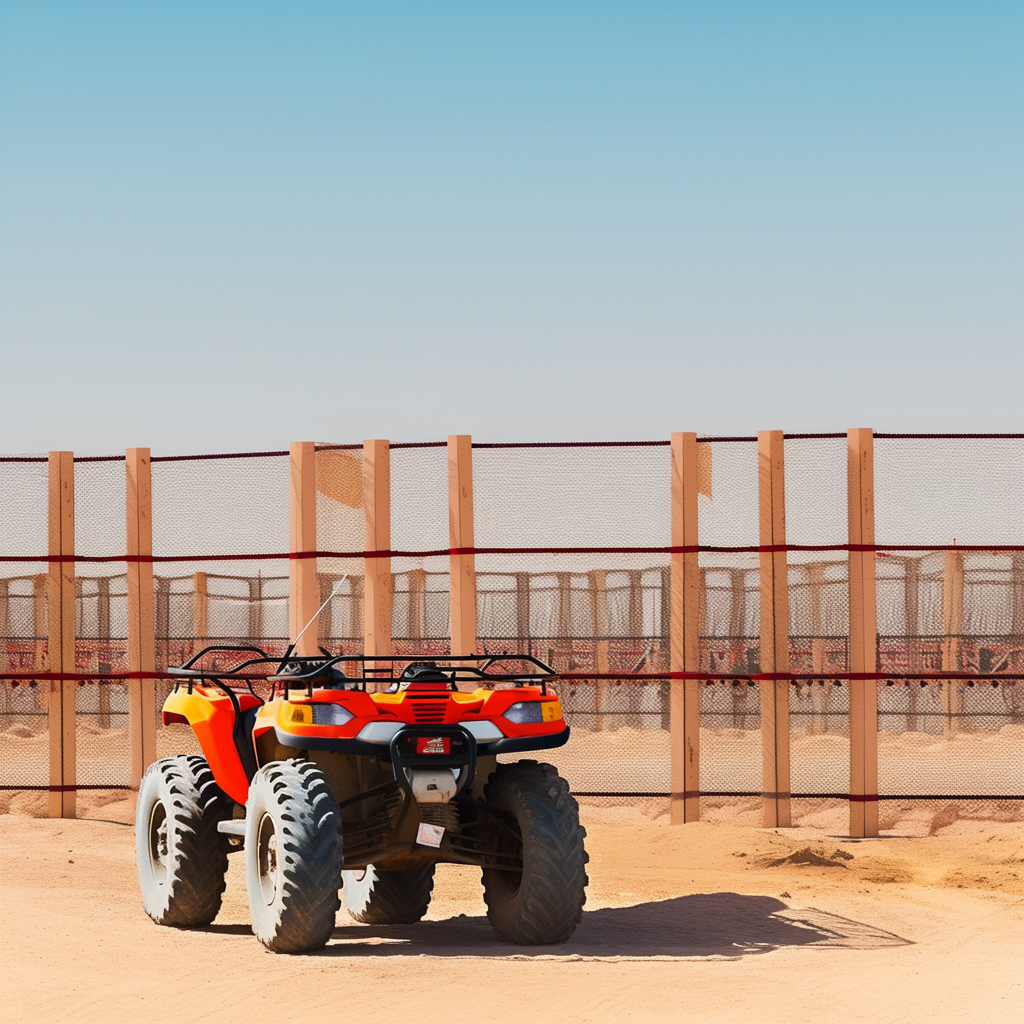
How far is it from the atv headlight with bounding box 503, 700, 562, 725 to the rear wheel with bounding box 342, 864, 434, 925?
1.69 metres

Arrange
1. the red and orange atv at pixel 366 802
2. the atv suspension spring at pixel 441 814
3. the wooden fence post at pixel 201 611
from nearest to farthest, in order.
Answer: the red and orange atv at pixel 366 802, the atv suspension spring at pixel 441 814, the wooden fence post at pixel 201 611

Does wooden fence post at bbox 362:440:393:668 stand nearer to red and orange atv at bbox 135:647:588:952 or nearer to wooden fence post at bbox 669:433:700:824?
wooden fence post at bbox 669:433:700:824

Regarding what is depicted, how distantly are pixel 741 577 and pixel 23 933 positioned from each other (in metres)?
9.96

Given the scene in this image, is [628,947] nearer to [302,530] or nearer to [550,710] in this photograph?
[550,710]

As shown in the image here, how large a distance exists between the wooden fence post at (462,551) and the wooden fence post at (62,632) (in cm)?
361

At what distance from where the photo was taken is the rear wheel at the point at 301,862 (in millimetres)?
7676

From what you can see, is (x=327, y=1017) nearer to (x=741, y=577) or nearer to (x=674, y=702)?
(x=674, y=702)

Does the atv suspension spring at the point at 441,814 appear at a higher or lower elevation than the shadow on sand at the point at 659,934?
higher

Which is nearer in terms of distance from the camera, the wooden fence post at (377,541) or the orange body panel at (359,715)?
the orange body panel at (359,715)

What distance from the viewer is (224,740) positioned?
8875mm

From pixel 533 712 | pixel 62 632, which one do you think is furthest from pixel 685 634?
pixel 62 632

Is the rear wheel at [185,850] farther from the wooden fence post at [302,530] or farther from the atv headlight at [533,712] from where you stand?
the wooden fence post at [302,530]

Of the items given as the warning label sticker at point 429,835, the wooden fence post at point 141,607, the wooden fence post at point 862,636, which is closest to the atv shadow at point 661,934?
the warning label sticker at point 429,835

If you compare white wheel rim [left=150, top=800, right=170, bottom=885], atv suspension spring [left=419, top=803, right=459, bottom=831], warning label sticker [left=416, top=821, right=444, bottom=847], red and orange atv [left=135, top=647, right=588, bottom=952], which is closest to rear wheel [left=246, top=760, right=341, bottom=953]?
red and orange atv [left=135, top=647, right=588, bottom=952]
